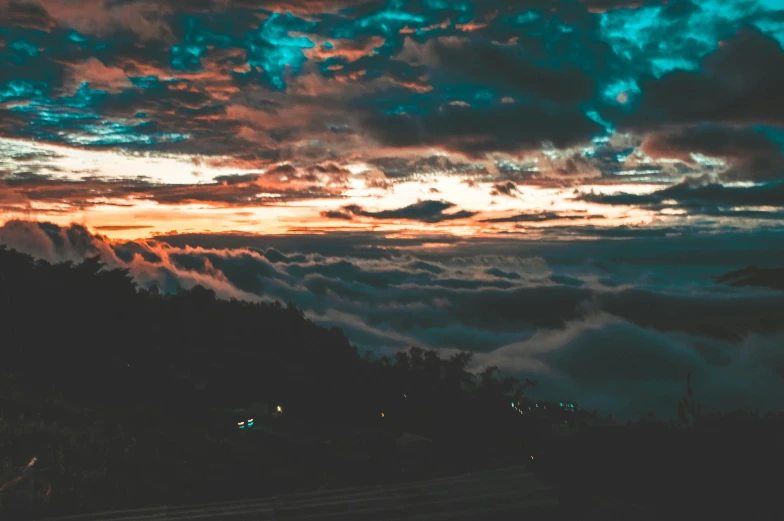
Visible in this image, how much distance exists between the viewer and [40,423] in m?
12.3

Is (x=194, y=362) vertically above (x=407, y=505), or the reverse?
(x=407, y=505)

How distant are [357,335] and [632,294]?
243 ft

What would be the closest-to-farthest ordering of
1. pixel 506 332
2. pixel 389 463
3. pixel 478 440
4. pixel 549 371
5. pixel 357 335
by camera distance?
1. pixel 389 463
2. pixel 478 440
3. pixel 549 371
4. pixel 357 335
5. pixel 506 332

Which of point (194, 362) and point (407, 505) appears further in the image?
point (194, 362)

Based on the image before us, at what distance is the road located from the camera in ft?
21.7

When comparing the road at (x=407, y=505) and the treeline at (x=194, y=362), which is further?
the treeline at (x=194, y=362)

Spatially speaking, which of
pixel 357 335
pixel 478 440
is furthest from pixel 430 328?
pixel 478 440

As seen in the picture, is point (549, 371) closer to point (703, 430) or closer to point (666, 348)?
point (666, 348)

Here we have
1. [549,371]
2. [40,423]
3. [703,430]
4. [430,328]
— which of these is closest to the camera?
[703,430]

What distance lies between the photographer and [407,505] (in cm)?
706

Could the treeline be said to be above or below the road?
below

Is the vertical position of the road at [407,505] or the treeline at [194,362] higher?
the road at [407,505]

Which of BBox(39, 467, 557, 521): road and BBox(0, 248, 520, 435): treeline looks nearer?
BBox(39, 467, 557, 521): road

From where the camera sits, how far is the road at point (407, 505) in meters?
6.62
